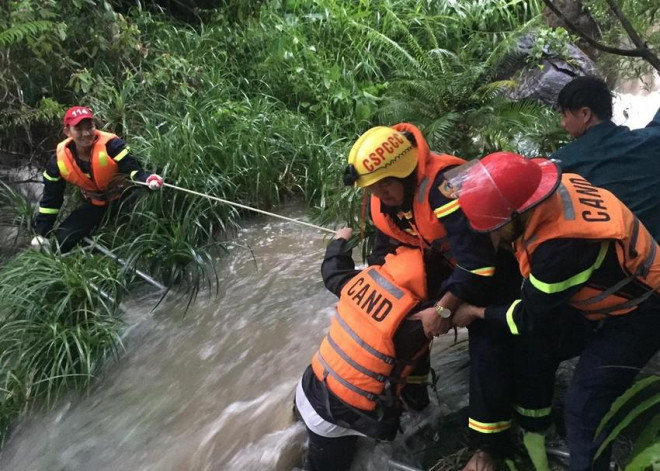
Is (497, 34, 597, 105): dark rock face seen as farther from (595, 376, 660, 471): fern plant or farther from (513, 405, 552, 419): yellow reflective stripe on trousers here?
(595, 376, 660, 471): fern plant

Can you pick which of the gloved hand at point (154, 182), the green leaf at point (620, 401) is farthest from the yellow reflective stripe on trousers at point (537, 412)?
the gloved hand at point (154, 182)

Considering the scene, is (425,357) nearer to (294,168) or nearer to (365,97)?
(294,168)

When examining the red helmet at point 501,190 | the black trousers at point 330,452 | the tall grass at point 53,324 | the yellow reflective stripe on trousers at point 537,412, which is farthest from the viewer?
the tall grass at point 53,324

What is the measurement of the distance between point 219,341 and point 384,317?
221cm

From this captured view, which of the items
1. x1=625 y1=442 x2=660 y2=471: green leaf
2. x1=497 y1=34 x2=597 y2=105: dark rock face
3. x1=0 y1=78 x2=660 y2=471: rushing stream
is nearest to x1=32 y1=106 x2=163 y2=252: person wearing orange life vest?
x1=0 y1=78 x2=660 y2=471: rushing stream

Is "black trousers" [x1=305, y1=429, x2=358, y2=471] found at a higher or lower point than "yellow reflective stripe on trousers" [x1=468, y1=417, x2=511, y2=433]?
lower

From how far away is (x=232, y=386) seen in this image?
12.8 ft

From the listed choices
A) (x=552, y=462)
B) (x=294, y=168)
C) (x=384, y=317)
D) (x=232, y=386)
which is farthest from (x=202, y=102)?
(x=552, y=462)

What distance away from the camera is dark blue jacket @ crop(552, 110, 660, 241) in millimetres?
2717

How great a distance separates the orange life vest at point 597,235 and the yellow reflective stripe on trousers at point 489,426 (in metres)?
0.60

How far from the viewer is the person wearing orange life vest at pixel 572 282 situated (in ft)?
6.98

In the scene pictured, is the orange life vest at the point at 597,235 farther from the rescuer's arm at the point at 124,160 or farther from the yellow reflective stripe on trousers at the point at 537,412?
the rescuer's arm at the point at 124,160

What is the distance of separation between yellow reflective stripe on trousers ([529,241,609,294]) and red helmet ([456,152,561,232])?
0.25 meters

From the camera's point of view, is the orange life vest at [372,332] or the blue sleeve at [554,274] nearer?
the blue sleeve at [554,274]
